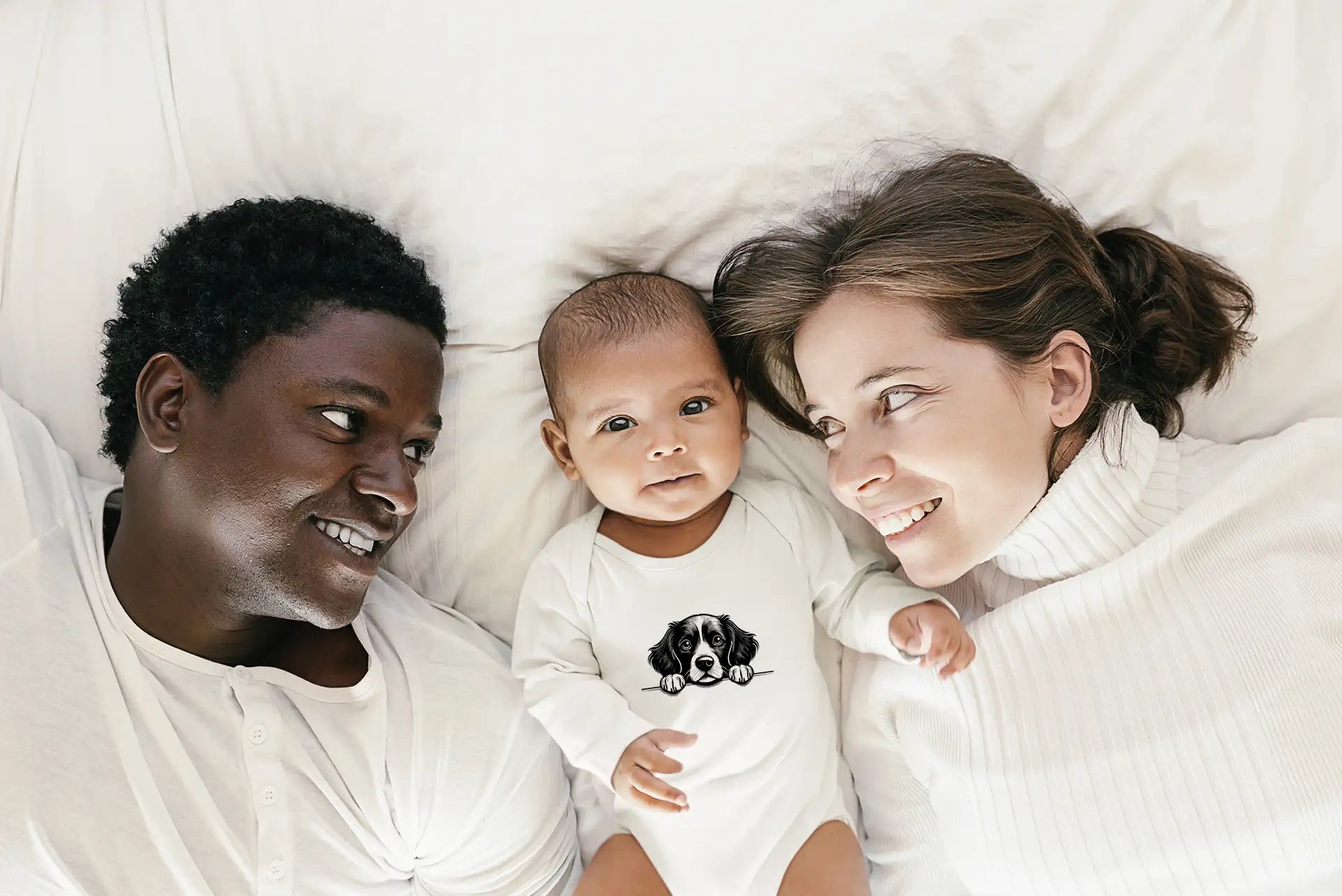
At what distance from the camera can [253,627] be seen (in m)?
1.82

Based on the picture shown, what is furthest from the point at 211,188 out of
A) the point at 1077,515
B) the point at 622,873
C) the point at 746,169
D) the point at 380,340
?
the point at 1077,515

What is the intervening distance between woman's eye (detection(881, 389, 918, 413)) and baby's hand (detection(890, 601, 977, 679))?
1.31 ft

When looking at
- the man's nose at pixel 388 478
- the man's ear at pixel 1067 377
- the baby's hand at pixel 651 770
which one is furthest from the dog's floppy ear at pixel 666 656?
the man's ear at pixel 1067 377

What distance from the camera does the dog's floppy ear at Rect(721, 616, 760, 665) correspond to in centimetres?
183

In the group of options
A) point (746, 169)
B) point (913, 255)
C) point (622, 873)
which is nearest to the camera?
point (913, 255)

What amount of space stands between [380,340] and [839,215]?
877mm

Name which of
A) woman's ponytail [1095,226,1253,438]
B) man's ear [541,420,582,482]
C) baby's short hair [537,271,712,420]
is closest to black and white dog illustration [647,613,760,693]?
man's ear [541,420,582,482]

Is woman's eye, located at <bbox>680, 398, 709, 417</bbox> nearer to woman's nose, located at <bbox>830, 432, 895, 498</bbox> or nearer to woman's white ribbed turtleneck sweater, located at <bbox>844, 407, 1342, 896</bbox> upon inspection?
woman's nose, located at <bbox>830, 432, 895, 498</bbox>

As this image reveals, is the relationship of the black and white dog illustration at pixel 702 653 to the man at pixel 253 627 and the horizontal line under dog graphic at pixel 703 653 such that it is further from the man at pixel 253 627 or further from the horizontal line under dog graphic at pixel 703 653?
the man at pixel 253 627

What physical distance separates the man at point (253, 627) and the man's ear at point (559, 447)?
23 cm

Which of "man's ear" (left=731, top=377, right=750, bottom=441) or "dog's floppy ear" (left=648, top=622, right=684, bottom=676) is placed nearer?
"dog's floppy ear" (left=648, top=622, right=684, bottom=676)

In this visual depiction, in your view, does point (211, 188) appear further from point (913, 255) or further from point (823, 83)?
point (913, 255)

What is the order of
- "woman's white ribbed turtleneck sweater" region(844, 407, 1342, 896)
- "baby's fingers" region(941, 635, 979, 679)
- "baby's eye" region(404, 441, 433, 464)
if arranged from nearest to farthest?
"woman's white ribbed turtleneck sweater" region(844, 407, 1342, 896), "baby's fingers" region(941, 635, 979, 679), "baby's eye" region(404, 441, 433, 464)

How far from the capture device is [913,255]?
1.69m
